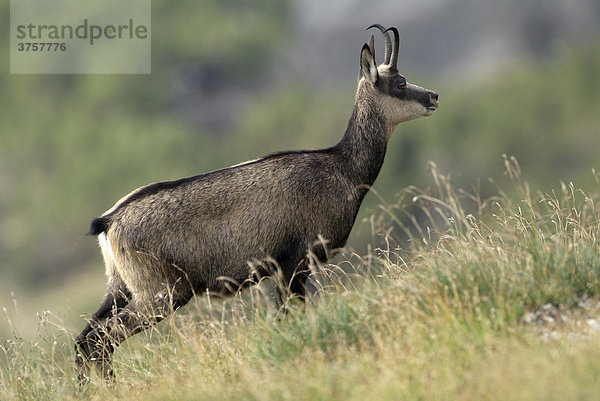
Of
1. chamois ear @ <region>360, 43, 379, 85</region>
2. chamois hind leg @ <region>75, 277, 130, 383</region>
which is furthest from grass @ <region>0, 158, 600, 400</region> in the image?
chamois ear @ <region>360, 43, 379, 85</region>

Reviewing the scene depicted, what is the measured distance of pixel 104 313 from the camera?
27.0ft

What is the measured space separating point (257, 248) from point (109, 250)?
1.29m

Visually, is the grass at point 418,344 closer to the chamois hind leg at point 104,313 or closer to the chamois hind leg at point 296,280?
the chamois hind leg at point 104,313

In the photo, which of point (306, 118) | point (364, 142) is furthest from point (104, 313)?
point (306, 118)

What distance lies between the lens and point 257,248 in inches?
320

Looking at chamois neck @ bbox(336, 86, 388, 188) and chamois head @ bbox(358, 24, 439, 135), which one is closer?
chamois neck @ bbox(336, 86, 388, 188)

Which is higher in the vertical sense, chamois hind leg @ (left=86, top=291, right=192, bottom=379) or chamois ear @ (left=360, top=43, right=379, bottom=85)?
chamois ear @ (left=360, top=43, right=379, bottom=85)

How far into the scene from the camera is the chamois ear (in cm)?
891

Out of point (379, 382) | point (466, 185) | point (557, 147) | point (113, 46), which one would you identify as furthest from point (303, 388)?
point (113, 46)

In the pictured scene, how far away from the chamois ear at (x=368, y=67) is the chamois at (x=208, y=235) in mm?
1155

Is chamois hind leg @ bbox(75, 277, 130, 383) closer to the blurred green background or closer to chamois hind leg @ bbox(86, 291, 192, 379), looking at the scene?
chamois hind leg @ bbox(86, 291, 192, 379)

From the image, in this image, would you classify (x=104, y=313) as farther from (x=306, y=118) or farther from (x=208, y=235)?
(x=306, y=118)

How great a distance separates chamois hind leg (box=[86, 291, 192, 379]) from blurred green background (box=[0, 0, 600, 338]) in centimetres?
4457

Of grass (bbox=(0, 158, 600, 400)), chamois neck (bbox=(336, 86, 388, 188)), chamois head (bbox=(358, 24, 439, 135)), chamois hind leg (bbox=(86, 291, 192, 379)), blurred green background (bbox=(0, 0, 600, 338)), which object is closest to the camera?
grass (bbox=(0, 158, 600, 400))
